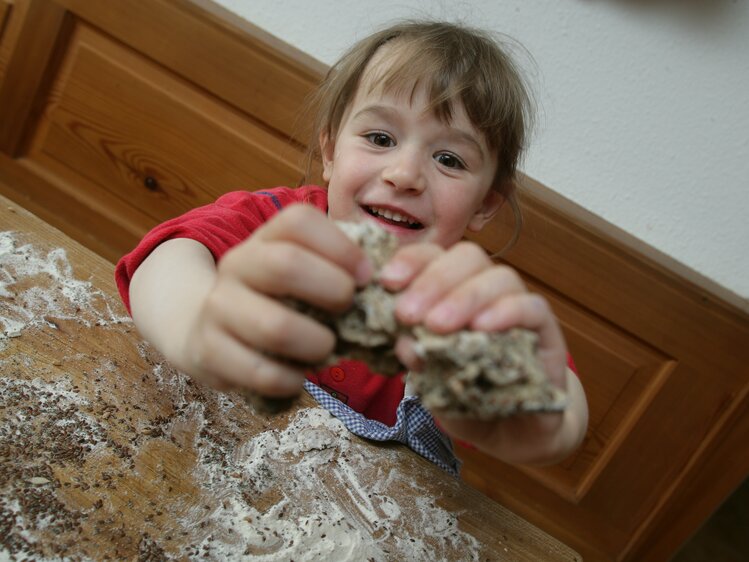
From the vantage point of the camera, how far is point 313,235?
477 mm

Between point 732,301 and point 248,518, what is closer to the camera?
point 248,518

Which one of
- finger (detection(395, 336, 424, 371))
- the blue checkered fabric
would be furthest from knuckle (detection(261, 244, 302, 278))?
the blue checkered fabric

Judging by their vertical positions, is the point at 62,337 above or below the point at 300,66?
below

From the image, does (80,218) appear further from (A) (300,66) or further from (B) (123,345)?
(B) (123,345)

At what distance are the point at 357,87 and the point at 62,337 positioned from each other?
650 millimetres

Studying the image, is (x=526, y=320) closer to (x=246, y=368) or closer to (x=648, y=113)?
(x=246, y=368)

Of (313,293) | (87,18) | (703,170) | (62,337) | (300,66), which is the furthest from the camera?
(87,18)

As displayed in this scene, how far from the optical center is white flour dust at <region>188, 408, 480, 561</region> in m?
0.67

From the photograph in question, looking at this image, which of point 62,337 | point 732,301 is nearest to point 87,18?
point 62,337

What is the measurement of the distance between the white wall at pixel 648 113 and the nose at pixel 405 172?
1.91 feet

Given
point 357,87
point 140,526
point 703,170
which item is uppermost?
point 703,170

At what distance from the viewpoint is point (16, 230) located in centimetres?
94

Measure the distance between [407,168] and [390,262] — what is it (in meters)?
0.45

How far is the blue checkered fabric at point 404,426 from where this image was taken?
2.81 feet
